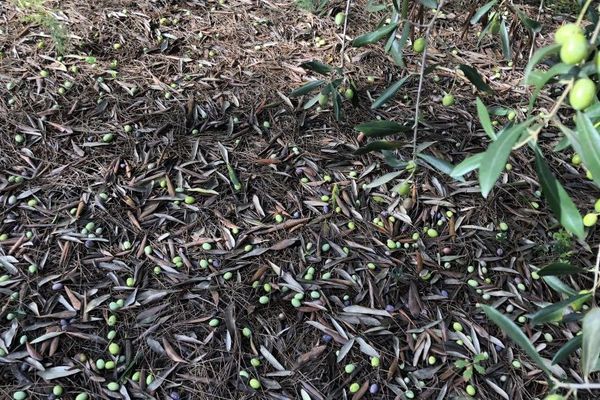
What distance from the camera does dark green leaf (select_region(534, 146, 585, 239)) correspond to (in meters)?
0.85

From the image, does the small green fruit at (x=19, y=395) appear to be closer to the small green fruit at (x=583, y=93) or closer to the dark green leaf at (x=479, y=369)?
the dark green leaf at (x=479, y=369)

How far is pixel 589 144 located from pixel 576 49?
5.9 inches

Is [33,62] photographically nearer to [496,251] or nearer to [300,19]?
[300,19]

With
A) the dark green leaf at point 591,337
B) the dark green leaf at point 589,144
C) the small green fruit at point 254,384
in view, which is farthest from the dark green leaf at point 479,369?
the dark green leaf at point 589,144

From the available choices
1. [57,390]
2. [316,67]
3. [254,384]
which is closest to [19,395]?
[57,390]

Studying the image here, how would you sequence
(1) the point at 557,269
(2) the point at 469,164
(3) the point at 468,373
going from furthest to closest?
(3) the point at 468,373 < (1) the point at 557,269 < (2) the point at 469,164

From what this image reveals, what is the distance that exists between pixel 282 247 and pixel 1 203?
1041 millimetres

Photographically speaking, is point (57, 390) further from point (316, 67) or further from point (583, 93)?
point (583, 93)

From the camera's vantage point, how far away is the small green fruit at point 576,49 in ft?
2.27

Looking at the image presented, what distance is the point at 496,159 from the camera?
0.77 meters

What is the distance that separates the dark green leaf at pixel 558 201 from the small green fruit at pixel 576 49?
0.64 ft

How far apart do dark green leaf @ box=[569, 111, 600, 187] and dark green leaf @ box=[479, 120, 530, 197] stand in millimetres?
76

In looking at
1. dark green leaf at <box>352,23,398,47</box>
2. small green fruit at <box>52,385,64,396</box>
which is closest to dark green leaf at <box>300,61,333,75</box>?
dark green leaf at <box>352,23,398,47</box>

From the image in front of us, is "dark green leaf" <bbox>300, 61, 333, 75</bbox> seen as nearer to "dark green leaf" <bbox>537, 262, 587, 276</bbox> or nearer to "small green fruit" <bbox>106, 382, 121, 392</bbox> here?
"dark green leaf" <bbox>537, 262, 587, 276</bbox>
